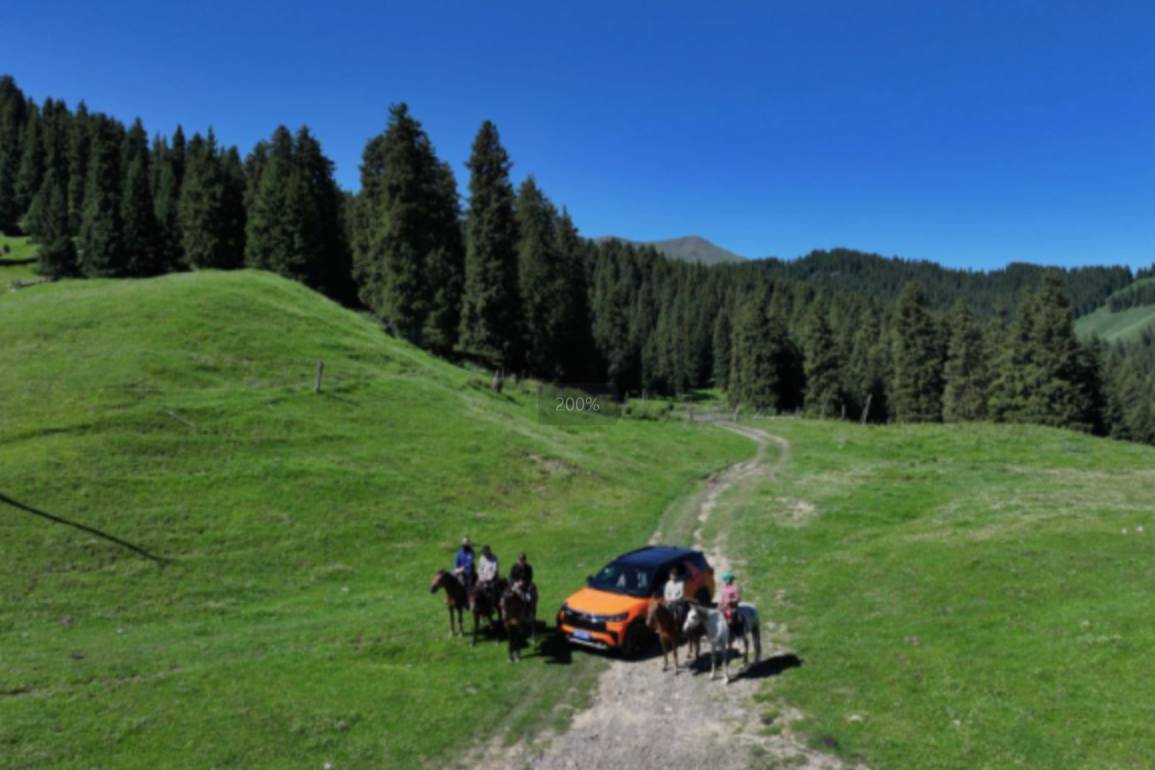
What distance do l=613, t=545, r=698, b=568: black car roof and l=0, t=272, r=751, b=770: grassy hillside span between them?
3001 mm

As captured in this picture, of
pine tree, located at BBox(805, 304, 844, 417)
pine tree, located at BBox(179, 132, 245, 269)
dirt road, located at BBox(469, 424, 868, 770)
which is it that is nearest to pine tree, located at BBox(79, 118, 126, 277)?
pine tree, located at BBox(179, 132, 245, 269)

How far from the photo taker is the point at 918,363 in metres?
83.4

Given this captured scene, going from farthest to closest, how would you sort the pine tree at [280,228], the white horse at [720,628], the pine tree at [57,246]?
the pine tree at [57,246] → the pine tree at [280,228] → the white horse at [720,628]

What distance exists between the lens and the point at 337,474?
2881 cm

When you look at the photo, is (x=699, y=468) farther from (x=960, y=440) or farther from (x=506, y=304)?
Answer: (x=506, y=304)

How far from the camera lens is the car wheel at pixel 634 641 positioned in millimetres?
17312

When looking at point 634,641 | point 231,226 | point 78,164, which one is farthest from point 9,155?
point 634,641

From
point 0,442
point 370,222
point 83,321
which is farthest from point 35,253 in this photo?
point 0,442

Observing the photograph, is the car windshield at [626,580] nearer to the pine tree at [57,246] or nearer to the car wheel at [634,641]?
the car wheel at [634,641]

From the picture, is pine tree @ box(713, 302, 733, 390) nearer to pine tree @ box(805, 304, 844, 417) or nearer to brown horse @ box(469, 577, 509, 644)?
pine tree @ box(805, 304, 844, 417)

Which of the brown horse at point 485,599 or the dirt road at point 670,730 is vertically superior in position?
the brown horse at point 485,599

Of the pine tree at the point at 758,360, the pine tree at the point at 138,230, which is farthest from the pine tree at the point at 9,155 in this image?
the pine tree at the point at 758,360

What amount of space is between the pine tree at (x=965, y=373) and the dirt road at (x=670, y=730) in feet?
240

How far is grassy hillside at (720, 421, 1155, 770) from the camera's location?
1225cm
